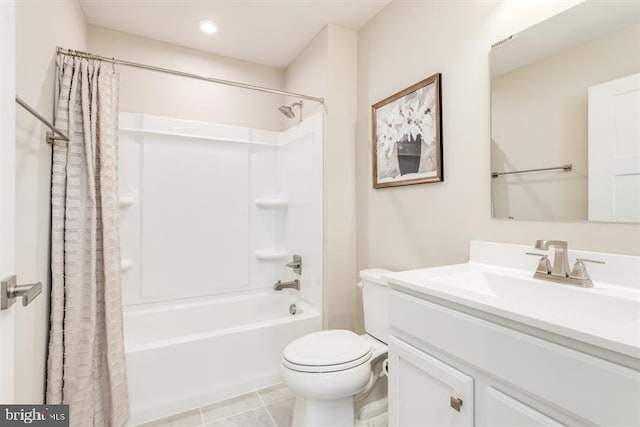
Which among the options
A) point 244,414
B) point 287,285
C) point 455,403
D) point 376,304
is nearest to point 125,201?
point 287,285

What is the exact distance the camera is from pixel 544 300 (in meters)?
1.06

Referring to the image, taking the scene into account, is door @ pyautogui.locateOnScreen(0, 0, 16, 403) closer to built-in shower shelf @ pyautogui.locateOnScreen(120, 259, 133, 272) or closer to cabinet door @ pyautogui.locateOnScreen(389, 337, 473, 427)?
cabinet door @ pyautogui.locateOnScreen(389, 337, 473, 427)

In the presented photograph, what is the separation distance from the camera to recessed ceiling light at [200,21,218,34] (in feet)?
7.29

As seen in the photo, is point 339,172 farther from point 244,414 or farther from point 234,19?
point 244,414

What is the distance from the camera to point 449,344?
948 millimetres

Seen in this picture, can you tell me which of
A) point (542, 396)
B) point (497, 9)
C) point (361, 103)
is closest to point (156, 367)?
point (542, 396)

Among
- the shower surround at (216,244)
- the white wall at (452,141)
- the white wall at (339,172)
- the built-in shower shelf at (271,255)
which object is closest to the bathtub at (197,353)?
the shower surround at (216,244)

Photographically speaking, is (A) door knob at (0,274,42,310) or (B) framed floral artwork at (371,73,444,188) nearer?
(A) door knob at (0,274,42,310)

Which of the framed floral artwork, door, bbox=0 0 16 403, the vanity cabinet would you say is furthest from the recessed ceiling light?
the vanity cabinet

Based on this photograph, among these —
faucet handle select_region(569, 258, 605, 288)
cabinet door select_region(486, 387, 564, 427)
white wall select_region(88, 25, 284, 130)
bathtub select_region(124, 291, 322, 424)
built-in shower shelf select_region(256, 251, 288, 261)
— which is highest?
white wall select_region(88, 25, 284, 130)

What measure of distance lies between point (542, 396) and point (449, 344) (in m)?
0.26

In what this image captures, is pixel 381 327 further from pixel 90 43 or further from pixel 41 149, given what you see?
pixel 90 43

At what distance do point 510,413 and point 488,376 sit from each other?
0.30 feet

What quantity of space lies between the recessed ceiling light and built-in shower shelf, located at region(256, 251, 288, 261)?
181 centimetres
